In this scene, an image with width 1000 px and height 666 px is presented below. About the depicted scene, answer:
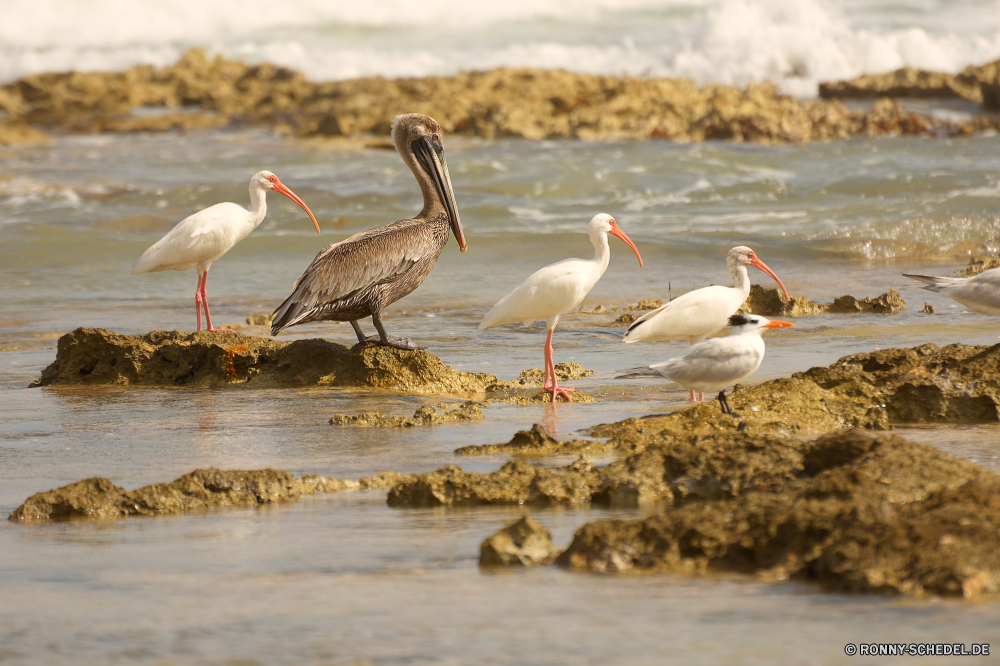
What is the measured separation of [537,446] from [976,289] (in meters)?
3.10

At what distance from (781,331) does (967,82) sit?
26260 mm

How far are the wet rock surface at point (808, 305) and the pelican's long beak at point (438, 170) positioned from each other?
2.82 metres

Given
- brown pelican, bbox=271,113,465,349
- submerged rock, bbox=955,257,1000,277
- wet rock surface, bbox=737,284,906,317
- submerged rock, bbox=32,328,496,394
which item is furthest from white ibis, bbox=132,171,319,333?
submerged rock, bbox=955,257,1000,277

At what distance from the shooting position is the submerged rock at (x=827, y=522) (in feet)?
10.0

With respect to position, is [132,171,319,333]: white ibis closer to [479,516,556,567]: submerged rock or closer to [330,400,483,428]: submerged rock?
[330,400,483,428]: submerged rock

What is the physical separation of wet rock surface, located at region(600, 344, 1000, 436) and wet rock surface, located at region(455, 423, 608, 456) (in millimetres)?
151

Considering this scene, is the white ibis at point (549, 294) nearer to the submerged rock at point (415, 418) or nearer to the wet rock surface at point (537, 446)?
the submerged rock at point (415, 418)

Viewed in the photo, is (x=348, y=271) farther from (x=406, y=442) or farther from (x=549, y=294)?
(x=406, y=442)

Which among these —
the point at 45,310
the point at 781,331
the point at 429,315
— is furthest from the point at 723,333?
the point at 45,310

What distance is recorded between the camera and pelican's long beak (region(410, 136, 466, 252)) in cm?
863

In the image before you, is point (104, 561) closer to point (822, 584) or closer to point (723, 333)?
point (822, 584)

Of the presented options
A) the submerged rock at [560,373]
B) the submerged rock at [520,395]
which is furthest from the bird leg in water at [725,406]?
the submerged rock at [560,373]

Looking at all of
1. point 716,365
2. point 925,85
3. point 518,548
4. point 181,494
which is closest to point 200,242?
point 716,365

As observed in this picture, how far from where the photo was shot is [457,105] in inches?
1242
